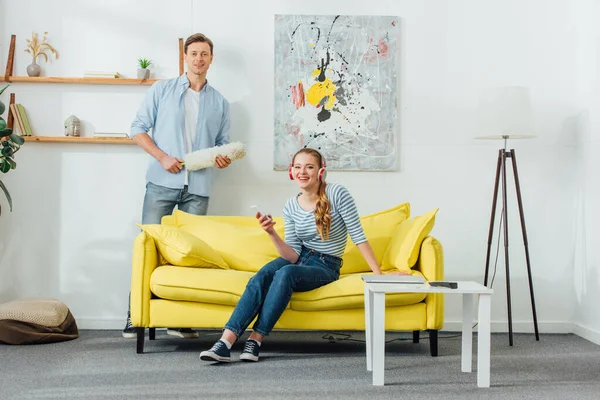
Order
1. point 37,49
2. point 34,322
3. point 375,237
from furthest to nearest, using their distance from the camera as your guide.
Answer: point 37,49 → point 375,237 → point 34,322

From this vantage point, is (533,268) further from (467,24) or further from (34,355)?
(34,355)

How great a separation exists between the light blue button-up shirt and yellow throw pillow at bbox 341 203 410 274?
0.97 meters

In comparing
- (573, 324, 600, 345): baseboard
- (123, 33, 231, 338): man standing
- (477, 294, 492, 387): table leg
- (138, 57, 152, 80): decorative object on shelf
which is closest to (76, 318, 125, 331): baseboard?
(123, 33, 231, 338): man standing

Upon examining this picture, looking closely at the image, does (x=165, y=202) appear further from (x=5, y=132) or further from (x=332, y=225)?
(x=332, y=225)

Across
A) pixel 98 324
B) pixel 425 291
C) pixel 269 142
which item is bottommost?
pixel 98 324

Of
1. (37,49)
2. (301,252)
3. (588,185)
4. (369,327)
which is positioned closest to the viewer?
(369,327)

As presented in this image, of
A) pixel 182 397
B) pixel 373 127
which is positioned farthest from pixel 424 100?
pixel 182 397

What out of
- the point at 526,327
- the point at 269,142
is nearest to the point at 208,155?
the point at 269,142

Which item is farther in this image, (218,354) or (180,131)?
(180,131)

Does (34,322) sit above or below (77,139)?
below

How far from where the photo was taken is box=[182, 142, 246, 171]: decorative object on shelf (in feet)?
14.9

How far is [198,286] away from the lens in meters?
3.79

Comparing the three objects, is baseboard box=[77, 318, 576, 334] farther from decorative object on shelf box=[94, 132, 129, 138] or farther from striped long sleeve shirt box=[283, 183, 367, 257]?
striped long sleeve shirt box=[283, 183, 367, 257]

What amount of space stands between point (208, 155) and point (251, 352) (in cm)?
133
